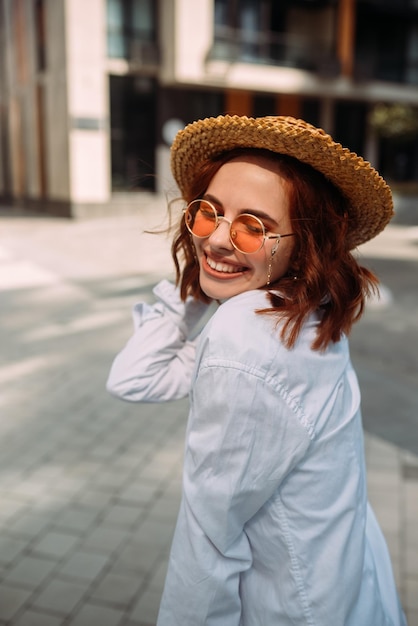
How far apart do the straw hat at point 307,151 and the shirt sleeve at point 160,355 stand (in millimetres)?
375

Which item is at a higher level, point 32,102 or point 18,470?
point 32,102

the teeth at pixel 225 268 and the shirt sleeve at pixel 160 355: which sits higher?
the teeth at pixel 225 268

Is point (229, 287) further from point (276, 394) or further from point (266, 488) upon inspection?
point (266, 488)

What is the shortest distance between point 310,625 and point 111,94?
21230 mm

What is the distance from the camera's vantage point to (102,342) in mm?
6039

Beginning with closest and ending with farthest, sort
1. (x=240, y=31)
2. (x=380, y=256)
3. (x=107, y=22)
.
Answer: (x=380, y=256)
(x=107, y=22)
(x=240, y=31)

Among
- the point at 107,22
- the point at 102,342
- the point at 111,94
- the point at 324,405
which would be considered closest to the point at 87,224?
the point at 111,94

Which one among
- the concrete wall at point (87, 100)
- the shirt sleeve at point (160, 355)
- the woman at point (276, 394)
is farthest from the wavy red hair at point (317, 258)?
the concrete wall at point (87, 100)

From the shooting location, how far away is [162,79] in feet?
68.6

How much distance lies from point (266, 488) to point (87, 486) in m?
2.40

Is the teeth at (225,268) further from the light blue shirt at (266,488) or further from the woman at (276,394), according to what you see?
the light blue shirt at (266,488)

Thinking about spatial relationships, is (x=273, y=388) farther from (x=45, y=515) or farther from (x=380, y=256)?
(x=380, y=256)

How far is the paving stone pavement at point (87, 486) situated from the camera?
2.53 m

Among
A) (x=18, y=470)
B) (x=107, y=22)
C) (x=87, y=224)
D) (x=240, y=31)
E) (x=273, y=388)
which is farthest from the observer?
(x=240, y=31)
